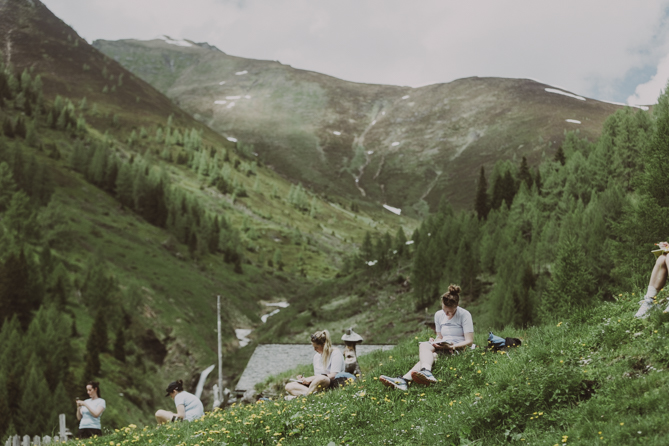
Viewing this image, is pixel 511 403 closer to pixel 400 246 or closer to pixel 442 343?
pixel 442 343

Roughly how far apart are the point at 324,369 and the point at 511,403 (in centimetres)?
667

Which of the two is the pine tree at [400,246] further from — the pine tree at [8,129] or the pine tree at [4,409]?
the pine tree at [8,129]

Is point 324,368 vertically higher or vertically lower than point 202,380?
higher

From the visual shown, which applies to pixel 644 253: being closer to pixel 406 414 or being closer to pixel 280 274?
pixel 406 414

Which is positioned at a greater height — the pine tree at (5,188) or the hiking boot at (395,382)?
the hiking boot at (395,382)

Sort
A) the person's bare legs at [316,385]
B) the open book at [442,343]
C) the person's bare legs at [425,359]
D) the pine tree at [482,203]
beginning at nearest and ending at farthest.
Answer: the person's bare legs at [425,359]
the open book at [442,343]
the person's bare legs at [316,385]
the pine tree at [482,203]

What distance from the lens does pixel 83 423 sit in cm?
1642

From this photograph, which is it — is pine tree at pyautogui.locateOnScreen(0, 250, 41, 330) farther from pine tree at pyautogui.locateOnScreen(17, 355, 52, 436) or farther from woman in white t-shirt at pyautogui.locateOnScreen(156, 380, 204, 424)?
woman in white t-shirt at pyautogui.locateOnScreen(156, 380, 204, 424)

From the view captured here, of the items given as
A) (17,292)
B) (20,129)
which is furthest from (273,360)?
(20,129)

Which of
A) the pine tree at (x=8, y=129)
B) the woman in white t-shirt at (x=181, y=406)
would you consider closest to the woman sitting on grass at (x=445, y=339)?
the woman in white t-shirt at (x=181, y=406)

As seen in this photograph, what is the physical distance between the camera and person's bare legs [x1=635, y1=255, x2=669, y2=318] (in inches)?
416

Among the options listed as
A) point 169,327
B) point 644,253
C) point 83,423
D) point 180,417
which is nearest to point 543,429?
point 180,417

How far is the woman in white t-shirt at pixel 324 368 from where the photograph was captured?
47.6 ft

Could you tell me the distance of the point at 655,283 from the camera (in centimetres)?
1087
